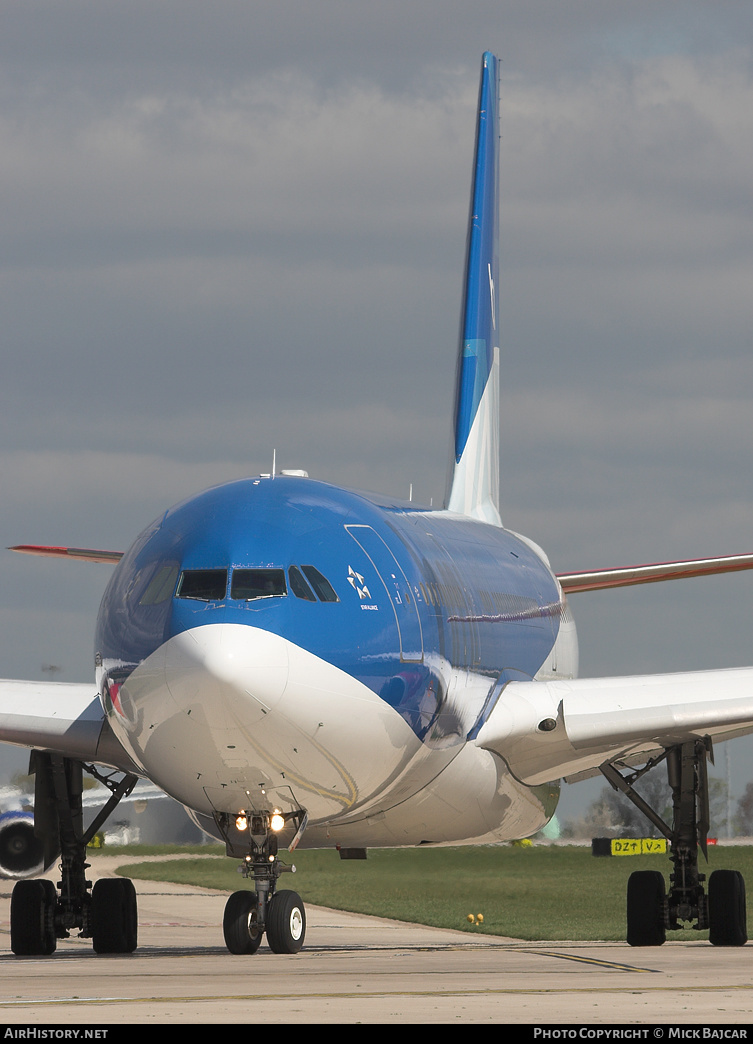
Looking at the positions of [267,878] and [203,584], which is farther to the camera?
[267,878]

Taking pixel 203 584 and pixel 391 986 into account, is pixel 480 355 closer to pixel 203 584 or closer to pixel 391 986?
pixel 203 584

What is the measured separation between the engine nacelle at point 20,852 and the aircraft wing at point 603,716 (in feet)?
18.0

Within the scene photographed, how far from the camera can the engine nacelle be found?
2181 centimetres

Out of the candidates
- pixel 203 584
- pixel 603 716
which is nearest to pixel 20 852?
pixel 603 716

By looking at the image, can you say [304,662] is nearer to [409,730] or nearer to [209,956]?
[409,730]

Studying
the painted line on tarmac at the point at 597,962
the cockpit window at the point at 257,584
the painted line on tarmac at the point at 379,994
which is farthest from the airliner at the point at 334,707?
the painted line on tarmac at the point at 379,994

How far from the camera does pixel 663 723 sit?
1930 centimetres

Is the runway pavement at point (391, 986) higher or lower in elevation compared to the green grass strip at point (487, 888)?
lower

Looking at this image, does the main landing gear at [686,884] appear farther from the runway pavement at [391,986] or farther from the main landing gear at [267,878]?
the main landing gear at [267,878]

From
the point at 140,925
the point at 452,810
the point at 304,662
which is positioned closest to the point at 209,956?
the point at 452,810

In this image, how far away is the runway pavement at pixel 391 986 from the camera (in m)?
10.6

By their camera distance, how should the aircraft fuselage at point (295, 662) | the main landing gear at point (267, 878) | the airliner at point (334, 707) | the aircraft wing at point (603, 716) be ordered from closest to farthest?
1. the aircraft fuselage at point (295, 662)
2. the airliner at point (334, 707)
3. the main landing gear at point (267, 878)
4. the aircraft wing at point (603, 716)

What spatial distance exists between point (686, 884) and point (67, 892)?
676cm

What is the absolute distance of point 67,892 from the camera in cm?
2025
